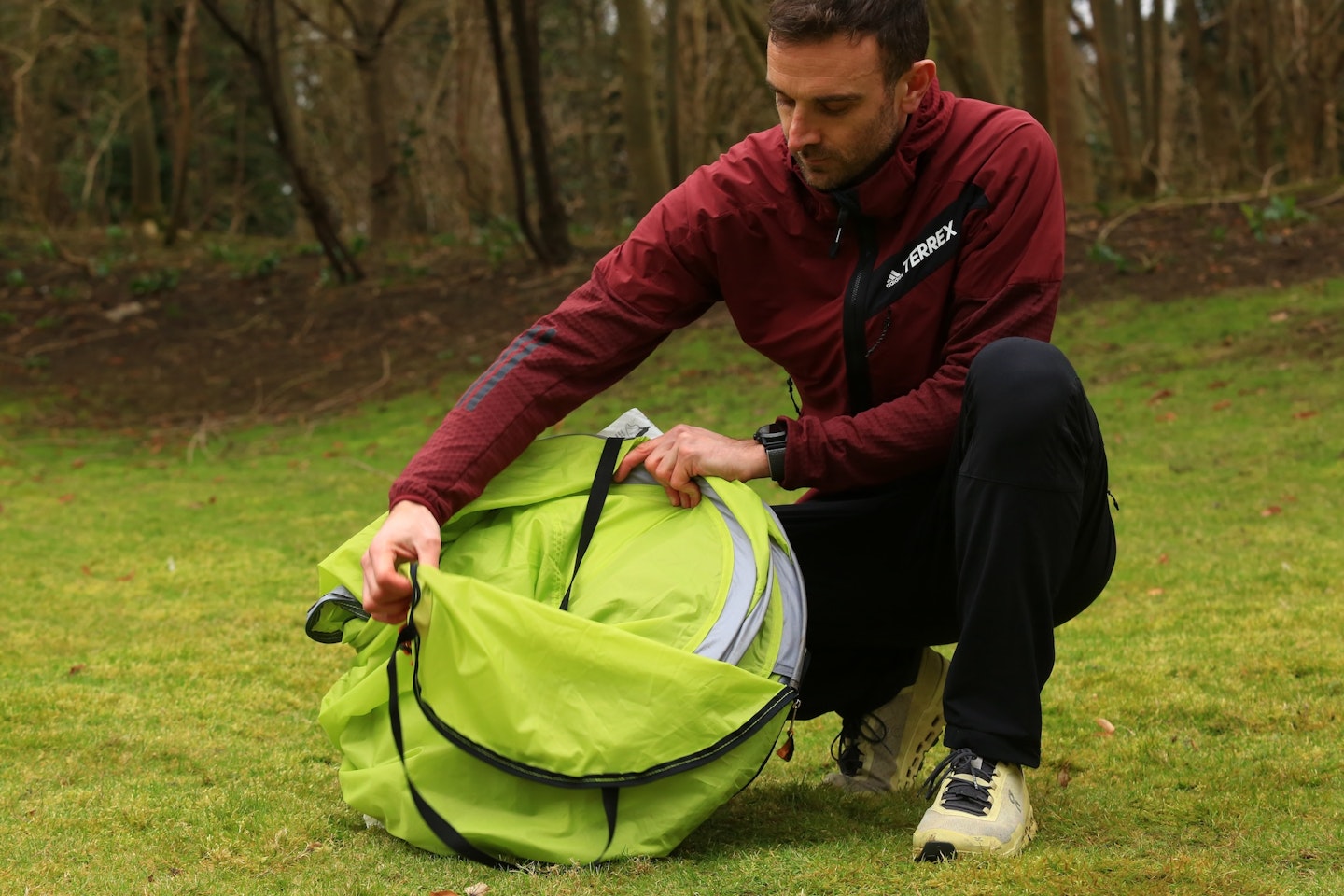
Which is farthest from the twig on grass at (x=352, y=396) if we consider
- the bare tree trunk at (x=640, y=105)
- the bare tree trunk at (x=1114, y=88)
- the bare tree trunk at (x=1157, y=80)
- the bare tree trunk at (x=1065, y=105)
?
the bare tree trunk at (x=1157, y=80)

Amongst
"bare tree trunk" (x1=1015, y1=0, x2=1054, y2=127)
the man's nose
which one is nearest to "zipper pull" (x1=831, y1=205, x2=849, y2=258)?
the man's nose

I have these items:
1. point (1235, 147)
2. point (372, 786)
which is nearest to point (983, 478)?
point (372, 786)

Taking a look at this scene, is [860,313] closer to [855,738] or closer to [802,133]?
[802,133]

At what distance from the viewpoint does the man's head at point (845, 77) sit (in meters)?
2.36

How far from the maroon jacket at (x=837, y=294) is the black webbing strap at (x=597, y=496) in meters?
0.12

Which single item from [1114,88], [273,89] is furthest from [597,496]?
[1114,88]

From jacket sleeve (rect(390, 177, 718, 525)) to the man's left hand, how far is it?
0.23 meters

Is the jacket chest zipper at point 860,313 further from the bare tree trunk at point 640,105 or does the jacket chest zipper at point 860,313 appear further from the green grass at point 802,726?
the bare tree trunk at point 640,105

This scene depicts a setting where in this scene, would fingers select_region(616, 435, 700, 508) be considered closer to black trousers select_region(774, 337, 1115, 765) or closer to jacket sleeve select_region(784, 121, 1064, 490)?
jacket sleeve select_region(784, 121, 1064, 490)

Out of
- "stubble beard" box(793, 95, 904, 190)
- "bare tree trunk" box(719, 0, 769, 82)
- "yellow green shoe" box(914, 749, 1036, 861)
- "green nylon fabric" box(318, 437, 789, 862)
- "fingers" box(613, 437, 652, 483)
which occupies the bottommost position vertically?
"yellow green shoe" box(914, 749, 1036, 861)

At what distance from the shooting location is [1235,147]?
15.1 meters

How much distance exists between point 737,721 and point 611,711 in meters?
0.20

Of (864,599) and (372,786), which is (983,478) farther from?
(372,786)

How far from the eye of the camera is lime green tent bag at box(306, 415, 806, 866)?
7.03ft
